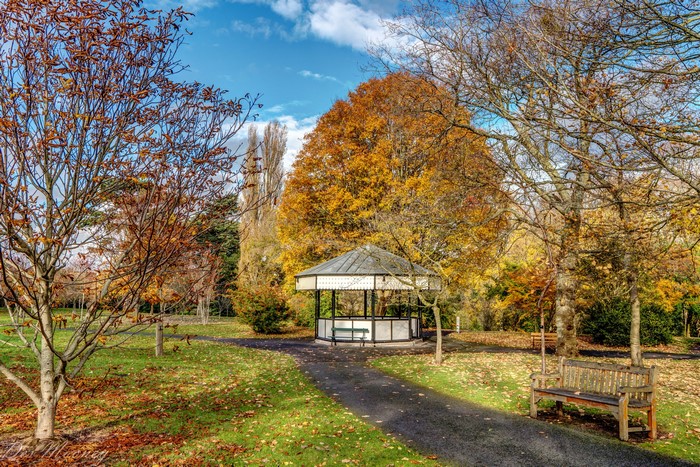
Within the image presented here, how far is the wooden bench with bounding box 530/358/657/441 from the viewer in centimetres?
634

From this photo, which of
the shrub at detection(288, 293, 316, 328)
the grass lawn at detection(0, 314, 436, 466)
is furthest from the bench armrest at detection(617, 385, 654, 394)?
the shrub at detection(288, 293, 316, 328)

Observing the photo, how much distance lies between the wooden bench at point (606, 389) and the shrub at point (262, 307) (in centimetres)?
1645

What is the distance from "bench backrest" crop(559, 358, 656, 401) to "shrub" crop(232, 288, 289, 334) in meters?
16.8

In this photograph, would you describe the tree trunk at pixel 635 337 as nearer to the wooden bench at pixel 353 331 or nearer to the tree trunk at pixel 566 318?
the tree trunk at pixel 566 318

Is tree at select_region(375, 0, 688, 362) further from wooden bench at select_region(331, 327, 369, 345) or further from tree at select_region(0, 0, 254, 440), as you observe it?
wooden bench at select_region(331, 327, 369, 345)

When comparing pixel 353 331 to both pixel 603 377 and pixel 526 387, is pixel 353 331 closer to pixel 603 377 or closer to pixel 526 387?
pixel 526 387

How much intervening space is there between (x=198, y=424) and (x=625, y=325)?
18.7 metres

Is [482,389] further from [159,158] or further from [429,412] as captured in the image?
[159,158]

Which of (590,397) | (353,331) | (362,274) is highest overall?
(362,274)

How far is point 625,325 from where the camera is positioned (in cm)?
1953

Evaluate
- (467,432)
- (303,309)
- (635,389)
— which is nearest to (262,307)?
(303,309)

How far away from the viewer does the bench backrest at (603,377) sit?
6.77 m

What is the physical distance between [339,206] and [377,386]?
44.7 ft

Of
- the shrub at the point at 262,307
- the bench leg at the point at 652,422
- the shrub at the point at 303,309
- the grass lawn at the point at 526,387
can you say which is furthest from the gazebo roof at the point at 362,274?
the bench leg at the point at 652,422
